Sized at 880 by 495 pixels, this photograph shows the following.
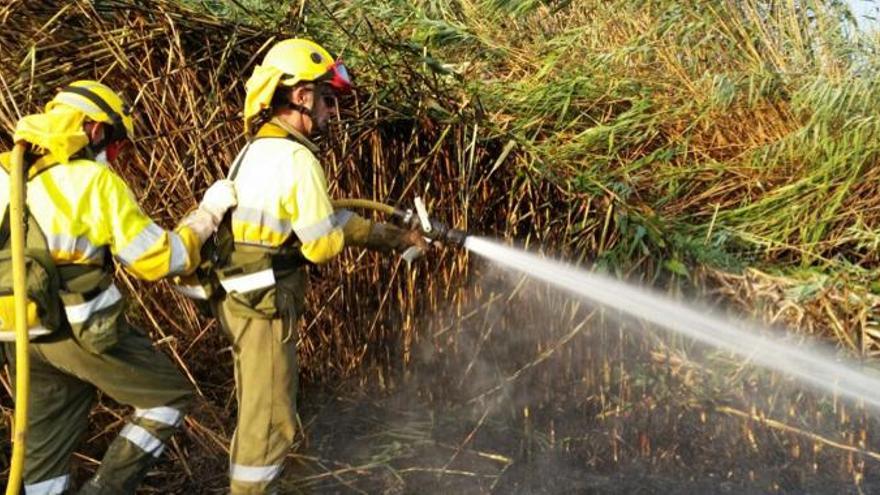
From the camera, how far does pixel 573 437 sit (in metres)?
4.50

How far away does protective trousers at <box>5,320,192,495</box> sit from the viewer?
3057 mm

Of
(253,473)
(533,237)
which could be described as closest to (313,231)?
(253,473)

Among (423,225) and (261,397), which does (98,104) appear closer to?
(261,397)

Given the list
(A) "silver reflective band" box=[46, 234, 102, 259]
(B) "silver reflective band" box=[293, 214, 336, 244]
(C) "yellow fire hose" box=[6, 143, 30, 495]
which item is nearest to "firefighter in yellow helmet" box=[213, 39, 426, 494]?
(B) "silver reflective band" box=[293, 214, 336, 244]

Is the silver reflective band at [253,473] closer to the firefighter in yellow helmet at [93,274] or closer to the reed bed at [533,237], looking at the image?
the firefighter in yellow helmet at [93,274]

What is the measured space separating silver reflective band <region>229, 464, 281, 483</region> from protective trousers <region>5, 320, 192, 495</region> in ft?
0.94

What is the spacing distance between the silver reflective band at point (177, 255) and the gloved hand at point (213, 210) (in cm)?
11

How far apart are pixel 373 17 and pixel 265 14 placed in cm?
128

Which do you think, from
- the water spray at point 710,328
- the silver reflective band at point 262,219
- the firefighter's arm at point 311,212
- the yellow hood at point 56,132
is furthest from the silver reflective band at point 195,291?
the water spray at point 710,328

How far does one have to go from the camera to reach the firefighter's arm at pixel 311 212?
312cm

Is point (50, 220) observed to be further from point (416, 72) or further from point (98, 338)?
point (416, 72)

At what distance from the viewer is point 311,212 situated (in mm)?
3119

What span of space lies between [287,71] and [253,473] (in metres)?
1.50

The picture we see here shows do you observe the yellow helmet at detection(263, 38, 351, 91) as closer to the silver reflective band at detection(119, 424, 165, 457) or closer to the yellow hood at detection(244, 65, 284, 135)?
the yellow hood at detection(244, 65, 284, 135)
